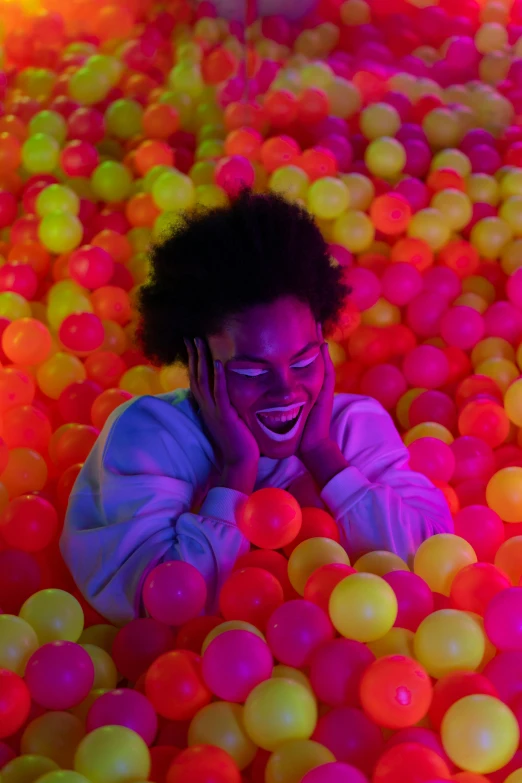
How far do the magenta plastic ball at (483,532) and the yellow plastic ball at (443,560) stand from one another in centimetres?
14

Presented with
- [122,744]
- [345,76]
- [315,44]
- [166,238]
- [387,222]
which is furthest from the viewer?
[315,44]

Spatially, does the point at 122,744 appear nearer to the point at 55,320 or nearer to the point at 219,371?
the point at 219,371

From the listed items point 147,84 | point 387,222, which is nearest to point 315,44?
point 147,84

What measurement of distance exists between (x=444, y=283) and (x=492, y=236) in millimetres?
195

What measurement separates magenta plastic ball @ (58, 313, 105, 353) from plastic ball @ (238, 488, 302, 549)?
0.77 metres

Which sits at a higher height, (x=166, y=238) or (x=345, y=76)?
(x=166, y=238)

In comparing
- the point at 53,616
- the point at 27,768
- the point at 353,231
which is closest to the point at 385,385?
the point at 353,231

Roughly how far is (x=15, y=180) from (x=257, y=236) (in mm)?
1315

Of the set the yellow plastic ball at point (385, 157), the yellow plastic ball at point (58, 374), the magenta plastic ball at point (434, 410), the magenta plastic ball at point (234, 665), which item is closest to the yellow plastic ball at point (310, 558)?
the magenta plastic ball at point (234, 665)

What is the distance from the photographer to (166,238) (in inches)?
64.7

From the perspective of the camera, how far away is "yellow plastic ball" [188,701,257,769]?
1.15m

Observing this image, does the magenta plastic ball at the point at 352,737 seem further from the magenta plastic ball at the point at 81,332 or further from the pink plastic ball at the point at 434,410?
the magenta plastic ball at the point at 81,332

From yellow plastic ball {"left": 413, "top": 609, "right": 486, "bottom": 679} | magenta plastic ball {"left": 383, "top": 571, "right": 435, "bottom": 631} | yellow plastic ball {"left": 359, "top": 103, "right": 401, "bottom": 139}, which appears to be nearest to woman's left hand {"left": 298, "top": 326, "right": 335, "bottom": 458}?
magenta plastic ball {"left": 383, "top": 571, "right": 435, "bottom": 631}

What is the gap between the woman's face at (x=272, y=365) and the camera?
4.81ft
